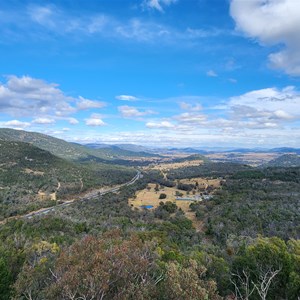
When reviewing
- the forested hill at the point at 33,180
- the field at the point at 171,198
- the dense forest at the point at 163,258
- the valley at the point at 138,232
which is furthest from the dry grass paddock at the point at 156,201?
the forested hill at the point at 33,180

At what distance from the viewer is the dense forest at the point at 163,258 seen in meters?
13.5

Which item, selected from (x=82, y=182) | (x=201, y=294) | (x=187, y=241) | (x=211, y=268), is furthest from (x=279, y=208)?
(x=82, y=182)

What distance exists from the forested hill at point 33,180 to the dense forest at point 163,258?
85.0ft

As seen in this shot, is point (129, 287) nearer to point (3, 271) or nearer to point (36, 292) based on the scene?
point (36, 292)

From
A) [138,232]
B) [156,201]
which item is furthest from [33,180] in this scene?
[138,232]

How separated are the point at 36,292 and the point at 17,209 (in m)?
70.5

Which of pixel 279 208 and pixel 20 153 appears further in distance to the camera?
pixel 20 153

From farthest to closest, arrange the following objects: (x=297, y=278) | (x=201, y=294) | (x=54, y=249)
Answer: (x=54, y=249), (x=297, y=278), (x=201, y=294)

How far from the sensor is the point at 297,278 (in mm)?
22344

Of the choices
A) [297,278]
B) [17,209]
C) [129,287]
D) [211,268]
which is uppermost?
[129,287]

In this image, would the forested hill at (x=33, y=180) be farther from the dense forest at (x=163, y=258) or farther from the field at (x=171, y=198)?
the field at (x=171, y=198)

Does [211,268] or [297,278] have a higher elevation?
[297,278]

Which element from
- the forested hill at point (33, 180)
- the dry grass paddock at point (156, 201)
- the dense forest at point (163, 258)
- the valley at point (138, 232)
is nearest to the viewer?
the dense forest at point (163, 258)

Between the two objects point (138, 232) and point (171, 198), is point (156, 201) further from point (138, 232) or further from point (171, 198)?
point (138, 232)
